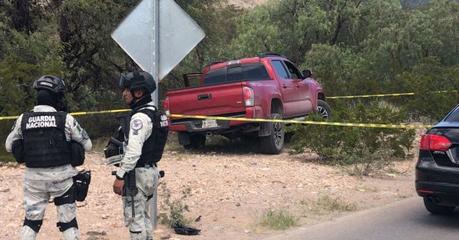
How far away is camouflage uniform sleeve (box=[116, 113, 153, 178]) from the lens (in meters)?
5.46

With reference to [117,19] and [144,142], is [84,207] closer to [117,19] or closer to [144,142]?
[144,142]

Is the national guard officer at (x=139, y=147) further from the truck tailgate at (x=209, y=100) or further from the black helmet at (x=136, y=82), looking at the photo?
the truck tailgate at (x=209, y=100)

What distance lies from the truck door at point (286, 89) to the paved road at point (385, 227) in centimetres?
506

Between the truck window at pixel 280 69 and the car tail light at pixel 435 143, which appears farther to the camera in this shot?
the truck window at pixel 280 69

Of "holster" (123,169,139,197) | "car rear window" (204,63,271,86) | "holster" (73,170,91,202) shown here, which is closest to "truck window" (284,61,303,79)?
"car rear window" (204,63,271,86)

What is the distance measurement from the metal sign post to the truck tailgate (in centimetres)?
499

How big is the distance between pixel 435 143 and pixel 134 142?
3574 mm

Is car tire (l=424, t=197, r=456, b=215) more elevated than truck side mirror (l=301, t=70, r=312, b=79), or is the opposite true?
truck side mirror (l=301, t=70, r=312, b=79)

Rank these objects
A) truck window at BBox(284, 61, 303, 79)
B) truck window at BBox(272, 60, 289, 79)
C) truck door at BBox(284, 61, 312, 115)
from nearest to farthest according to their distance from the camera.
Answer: truck window at BBox(272, 60, 289, 79) < truck door at BBox(284, 61, 312, 115) < truck window at BBox(284, 61, 303, 79)

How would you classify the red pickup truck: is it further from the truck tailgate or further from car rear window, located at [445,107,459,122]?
car rear window, located at [445,107,459,122]

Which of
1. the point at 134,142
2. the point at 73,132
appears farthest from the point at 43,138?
the point at 134,142

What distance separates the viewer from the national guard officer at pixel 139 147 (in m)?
5.53

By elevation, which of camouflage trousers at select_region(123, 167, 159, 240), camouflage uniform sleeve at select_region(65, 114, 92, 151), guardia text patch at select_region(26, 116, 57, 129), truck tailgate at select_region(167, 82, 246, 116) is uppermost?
truck tailgate at select_region(167, 82, 246, 116)

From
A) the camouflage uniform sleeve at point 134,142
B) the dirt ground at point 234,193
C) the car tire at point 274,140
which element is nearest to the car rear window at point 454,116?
the dirt ground at point 234,193
